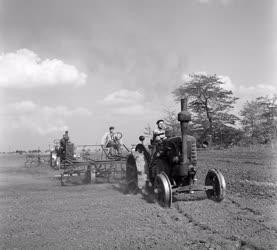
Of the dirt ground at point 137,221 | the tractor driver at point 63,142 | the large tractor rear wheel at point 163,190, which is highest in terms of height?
the tractor driver at point 63,142

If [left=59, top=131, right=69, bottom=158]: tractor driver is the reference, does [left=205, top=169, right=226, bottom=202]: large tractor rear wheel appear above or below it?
below

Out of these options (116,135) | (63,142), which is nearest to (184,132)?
(116,135)

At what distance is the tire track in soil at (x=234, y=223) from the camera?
4.97m

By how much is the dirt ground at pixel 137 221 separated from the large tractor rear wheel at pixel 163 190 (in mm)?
139

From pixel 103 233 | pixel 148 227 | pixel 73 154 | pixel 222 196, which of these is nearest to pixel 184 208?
pixel 222 196

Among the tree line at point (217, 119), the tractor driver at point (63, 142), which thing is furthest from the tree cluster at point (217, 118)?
the tractor driver at point (63, 142)

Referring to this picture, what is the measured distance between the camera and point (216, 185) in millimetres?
7812

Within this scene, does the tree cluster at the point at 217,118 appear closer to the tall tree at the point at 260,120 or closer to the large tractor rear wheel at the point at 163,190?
the tall tree at the point at 260,120

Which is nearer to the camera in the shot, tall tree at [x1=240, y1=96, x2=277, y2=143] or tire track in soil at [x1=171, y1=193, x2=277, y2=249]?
tire track in soil at [x1=171, y1=193, x2=277, y2=249]

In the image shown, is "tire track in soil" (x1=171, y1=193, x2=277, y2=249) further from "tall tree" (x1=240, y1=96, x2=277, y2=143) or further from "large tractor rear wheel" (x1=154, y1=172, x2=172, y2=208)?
"tall tree" (x1=240, y1=96, x2=277, y2=143)

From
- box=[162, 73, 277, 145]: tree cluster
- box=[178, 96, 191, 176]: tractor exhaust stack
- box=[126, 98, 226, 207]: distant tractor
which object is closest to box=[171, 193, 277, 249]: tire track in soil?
box=[126, 98, 226, 207]: distant tractor

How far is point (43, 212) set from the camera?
7.30 m

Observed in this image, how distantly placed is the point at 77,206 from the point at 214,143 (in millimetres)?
30990

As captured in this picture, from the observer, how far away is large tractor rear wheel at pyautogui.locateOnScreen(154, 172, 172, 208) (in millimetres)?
7211
